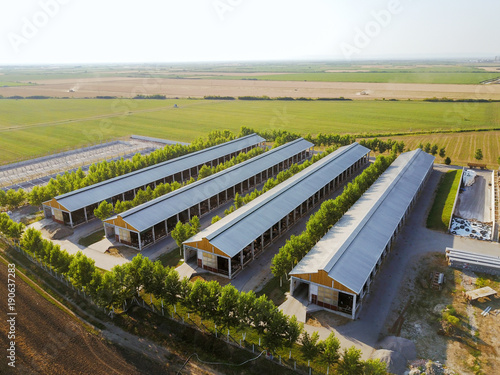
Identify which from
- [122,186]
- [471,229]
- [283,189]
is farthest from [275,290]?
[122,186]

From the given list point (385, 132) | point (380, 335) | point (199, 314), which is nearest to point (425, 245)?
point (380, 335)

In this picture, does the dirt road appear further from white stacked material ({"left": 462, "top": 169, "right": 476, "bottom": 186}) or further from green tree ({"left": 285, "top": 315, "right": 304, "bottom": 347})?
white stacked material ({"left": 462, "top": 169, "right": 476, "bottom": 186})

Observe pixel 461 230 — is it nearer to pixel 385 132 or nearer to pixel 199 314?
pixel 199 314

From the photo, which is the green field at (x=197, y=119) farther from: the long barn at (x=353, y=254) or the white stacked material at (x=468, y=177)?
the long barn at (x=353, y=254)

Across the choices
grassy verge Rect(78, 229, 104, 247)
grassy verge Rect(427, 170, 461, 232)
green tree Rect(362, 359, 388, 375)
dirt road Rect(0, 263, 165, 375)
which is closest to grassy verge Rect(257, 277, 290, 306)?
green tree Rect(362, 359, 388, 375)

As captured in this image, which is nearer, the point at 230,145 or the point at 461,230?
the point at 461,230

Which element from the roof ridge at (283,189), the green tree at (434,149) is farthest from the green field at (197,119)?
the roof ridge at (283,189)

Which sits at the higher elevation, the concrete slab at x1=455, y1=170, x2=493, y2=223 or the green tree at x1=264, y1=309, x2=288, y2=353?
the green tree at x1=264, y1=309, x2=288, y2=353
